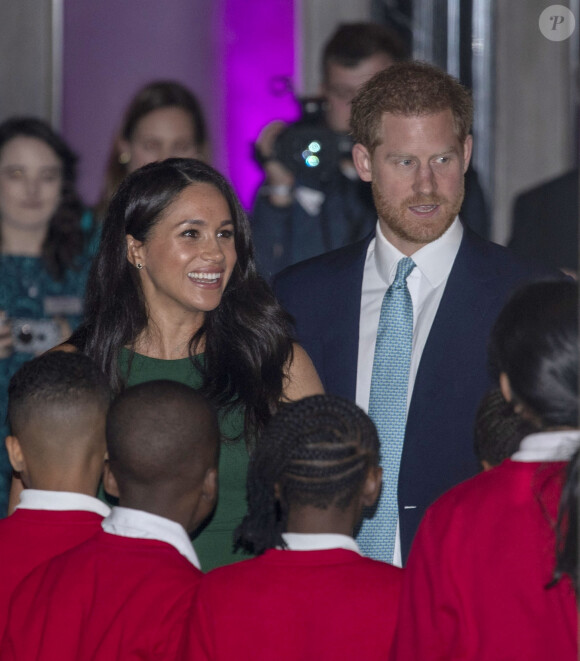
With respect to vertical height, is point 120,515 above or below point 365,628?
above

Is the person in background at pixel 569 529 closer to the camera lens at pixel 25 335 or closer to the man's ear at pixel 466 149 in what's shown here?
the man's ear at pixel 466 149

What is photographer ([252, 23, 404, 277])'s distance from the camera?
13.0 ft

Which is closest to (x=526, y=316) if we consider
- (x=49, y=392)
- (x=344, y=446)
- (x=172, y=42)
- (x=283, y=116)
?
(x=344, y=446)

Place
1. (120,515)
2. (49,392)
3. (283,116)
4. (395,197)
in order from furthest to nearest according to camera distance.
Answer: (283,116), (395,197), (49,392), (120,515)

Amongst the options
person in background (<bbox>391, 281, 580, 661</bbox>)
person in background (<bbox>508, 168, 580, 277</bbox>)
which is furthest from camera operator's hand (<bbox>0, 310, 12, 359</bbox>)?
person in background (<bbox>391, 281, 580, 661</bbox>)

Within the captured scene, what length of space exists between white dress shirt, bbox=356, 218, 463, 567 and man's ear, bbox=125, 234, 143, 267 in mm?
532

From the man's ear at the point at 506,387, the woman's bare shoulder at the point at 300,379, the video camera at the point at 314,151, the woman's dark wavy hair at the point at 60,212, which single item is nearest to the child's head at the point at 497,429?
the man's ear at the point at 506,387

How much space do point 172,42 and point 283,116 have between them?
0.76 m

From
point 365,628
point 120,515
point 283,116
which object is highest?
point 283,116

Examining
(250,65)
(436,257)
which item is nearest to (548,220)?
(436,257)

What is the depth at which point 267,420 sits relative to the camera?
2713 millimetres

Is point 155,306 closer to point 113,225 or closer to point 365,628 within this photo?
point 113,225

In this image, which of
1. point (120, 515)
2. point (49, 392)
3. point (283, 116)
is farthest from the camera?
point (283, 116)

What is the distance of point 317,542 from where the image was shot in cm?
208
